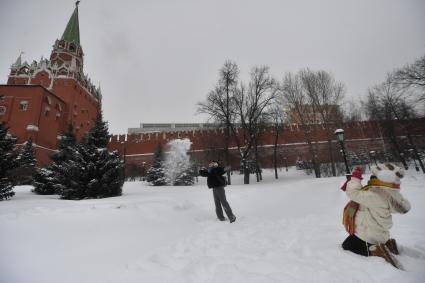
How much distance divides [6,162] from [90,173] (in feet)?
9.66

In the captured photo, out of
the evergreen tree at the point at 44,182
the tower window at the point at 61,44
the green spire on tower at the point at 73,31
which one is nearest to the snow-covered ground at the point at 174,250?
the evergreen tree at the point at 44,182

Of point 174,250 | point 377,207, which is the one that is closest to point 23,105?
point 174,250

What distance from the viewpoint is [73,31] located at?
161 feet

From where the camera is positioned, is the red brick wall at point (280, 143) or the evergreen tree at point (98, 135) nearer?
the evergreen tree at point (98, 135)

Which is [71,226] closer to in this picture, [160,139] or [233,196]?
[233,196]

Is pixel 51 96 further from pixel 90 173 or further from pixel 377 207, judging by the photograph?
pixel 377 207

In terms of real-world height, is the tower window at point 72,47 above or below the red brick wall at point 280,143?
above

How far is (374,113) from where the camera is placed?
79.8 feet

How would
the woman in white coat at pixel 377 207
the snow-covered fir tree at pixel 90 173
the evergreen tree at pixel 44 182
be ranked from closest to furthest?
the woman in white coat at pixel 377 207, the snow-covered fir tree at pixel 90 173, the evergreen tree at pixel 44 182

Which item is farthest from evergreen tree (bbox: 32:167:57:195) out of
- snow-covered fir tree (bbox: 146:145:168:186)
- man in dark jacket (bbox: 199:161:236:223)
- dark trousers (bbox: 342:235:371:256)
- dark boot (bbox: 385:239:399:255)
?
snow-covered fir tree (bbox: 146:145:168:186)

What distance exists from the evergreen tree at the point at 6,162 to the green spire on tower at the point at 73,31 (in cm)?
5102

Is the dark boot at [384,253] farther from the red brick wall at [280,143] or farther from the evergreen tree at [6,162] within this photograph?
the red brick wall at [280,143]

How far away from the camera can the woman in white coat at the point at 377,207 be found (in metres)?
2.67

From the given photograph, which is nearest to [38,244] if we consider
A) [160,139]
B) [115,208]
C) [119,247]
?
[119,247]
